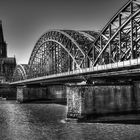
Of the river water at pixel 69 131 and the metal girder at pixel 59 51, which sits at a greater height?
the metal girder at pixel 59 51

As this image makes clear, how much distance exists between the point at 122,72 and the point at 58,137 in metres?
14.9

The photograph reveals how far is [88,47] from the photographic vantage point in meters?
71.1

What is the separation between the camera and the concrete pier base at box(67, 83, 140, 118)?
155ft

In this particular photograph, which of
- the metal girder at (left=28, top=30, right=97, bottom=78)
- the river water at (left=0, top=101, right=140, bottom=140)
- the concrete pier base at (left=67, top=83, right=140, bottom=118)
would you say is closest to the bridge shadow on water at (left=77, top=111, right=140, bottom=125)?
the concrete pier base at (left=67, top=83, right=140, bottom=118)

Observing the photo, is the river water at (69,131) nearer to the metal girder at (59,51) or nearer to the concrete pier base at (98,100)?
the concrete pier base at (98,100)

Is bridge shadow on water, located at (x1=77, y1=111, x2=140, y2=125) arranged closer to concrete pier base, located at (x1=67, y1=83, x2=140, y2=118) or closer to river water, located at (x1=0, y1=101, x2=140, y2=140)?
concrete pier base, located at (x1=67, y1=83, x2=140, y2=118)

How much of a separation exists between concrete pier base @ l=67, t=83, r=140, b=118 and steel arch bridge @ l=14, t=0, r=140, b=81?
5213 millimetres

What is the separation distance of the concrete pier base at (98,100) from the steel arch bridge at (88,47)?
17.1ft

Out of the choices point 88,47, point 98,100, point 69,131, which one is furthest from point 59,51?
Answer: point 69,131

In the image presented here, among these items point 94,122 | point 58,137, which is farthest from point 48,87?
point 58,137

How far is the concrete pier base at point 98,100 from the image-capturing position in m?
47.2

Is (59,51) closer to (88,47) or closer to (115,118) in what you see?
(88,47)

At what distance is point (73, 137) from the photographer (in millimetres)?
35469

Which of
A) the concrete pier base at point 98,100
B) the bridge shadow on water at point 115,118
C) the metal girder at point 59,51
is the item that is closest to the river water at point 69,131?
the bridge shadow on water at point 115,118
